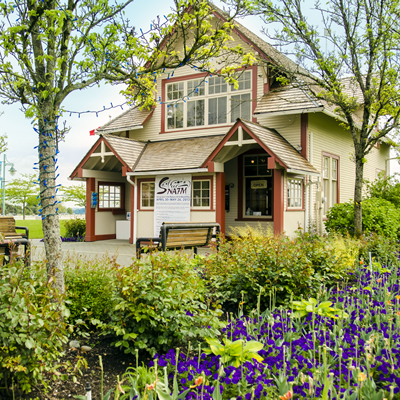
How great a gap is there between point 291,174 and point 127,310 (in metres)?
10.2

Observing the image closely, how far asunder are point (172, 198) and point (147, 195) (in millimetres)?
1337

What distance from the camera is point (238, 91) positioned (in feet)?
49.4

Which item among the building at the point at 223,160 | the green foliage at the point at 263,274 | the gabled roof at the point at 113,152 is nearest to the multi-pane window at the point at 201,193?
the building at the point at 223,160

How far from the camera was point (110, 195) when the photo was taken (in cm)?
1756

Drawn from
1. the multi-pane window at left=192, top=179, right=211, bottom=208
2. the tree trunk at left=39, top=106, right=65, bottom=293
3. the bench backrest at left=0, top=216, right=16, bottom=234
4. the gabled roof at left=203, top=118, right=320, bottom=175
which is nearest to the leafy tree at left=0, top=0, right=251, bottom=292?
the tree trunk at left=39, top=106, right=65, bottom=293

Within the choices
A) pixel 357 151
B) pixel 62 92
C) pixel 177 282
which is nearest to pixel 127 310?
pixel 177 282

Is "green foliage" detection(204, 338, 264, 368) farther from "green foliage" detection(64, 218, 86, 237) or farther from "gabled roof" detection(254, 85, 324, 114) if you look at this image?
"green foliage" detection(64, 218, 86, 237)

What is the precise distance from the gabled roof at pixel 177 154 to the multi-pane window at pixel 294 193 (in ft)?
9.93

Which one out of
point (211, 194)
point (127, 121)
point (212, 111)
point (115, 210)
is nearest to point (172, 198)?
point (211, 194)

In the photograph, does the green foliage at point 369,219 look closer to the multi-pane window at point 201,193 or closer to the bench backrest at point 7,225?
the multi-pane window at point 201,193

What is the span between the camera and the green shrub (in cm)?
441

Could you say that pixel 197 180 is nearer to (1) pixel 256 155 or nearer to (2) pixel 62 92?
(1) pixel 256 155

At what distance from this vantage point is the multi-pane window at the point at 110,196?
672 inches

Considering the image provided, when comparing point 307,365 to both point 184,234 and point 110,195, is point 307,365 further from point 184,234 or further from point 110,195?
point 110,195
